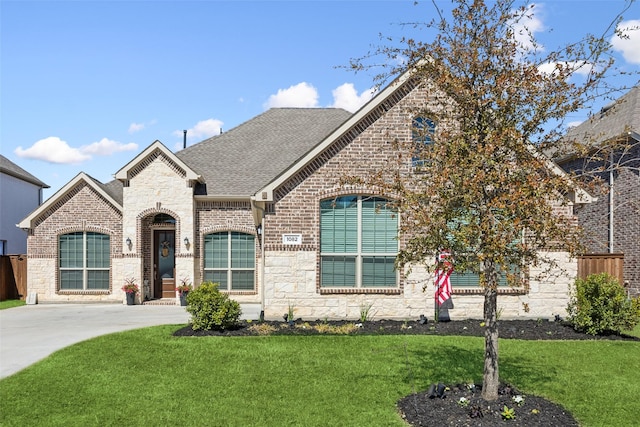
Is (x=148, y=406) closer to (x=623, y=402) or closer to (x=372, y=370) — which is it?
(x=372, y=370)

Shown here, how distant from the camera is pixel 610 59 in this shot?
264 inches

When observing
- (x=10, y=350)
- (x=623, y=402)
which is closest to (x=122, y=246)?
(x=10, y=350)

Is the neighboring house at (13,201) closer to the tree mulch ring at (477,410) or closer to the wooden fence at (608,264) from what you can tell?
the tree mulch ring at (477,410)

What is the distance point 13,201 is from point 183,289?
557 inches

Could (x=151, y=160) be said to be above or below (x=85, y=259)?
above

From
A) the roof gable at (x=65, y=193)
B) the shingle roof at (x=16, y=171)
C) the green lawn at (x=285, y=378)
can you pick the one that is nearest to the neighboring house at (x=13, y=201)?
the shingle roof at (x=16, y=171)

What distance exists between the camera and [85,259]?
64.4 ft

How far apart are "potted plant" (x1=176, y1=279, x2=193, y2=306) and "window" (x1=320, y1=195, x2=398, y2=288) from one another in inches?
280

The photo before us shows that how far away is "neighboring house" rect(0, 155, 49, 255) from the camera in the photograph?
2516cm

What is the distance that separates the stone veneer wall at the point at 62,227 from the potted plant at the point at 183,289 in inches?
119

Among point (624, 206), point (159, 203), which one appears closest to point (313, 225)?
point (159, 203)

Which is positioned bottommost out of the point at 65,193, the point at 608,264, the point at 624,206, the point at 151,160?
the point at 608,264

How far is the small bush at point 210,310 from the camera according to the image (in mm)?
12023

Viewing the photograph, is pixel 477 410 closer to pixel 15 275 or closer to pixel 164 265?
pixel 164 265
